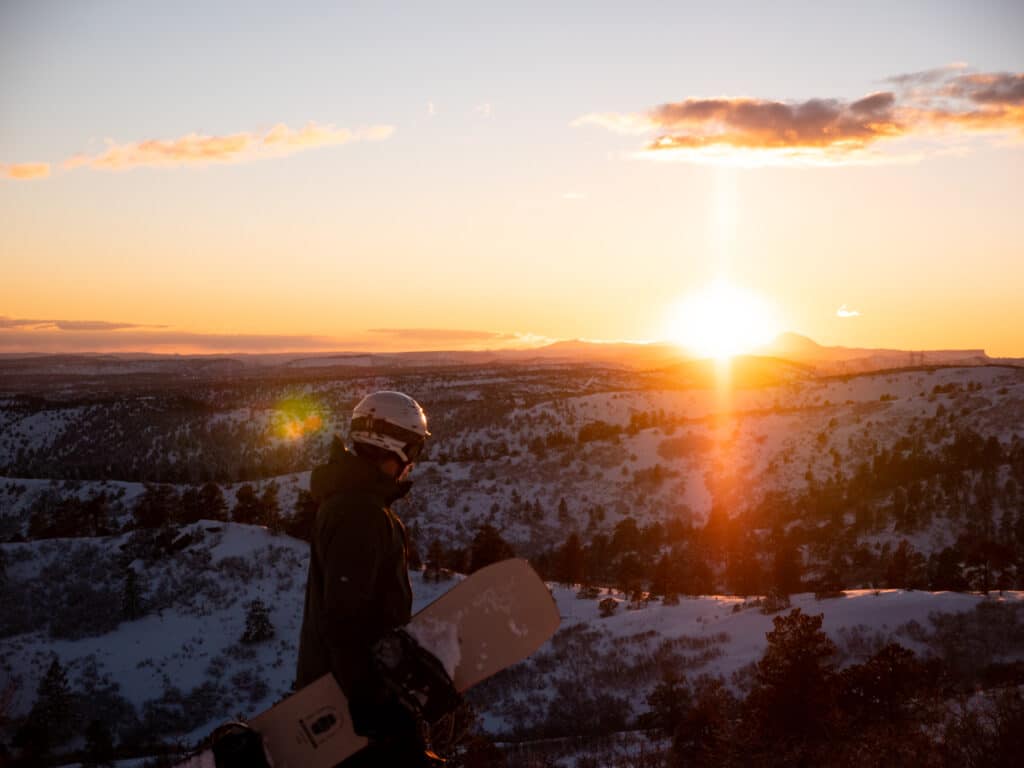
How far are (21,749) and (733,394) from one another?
115m

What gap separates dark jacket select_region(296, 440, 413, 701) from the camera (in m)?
3.60

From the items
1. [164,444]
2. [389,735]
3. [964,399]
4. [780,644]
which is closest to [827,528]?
[964,399]

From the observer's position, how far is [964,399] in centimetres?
8125

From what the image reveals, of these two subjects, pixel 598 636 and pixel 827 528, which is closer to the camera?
pixel 598 636

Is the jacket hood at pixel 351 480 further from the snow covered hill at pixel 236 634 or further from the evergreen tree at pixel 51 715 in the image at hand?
the evergreen tree at pixel 51 715

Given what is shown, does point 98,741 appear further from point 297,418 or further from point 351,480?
point 297,418

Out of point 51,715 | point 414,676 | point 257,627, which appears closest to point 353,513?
point 414,676

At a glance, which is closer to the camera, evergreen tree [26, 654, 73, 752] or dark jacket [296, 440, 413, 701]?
dark jacket [296, 440, 413, 701]

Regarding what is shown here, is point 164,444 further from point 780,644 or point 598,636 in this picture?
point 780,644

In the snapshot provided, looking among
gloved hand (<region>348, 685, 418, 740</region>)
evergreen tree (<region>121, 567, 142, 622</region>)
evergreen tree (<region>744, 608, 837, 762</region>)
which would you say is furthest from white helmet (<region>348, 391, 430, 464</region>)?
evergreen tree (<region>121, 567, 142, 622</region>)

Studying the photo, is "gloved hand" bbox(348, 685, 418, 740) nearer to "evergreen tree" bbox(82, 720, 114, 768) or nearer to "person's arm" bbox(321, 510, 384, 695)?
"person's arm" bbox(321, 510, 384, 695)

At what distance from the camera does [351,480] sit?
3875mm

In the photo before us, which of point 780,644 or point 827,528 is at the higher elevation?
point 780,644

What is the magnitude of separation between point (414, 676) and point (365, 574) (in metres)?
0.51
